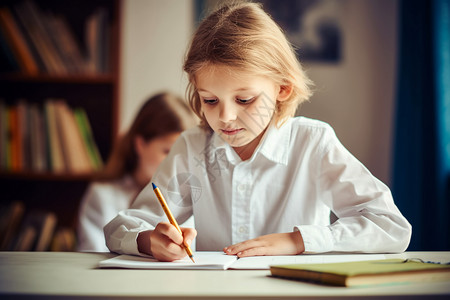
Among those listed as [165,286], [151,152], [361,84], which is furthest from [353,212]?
[361,84]

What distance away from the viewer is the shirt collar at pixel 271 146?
1.16 meters


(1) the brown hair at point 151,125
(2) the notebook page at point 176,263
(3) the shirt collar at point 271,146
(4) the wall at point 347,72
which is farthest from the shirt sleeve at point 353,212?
(4) the wall at point 347,72

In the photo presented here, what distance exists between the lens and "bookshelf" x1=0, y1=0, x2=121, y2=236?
2326mm

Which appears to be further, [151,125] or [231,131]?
[151,125]

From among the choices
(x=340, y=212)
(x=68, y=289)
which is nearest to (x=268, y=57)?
(x=340, y=212)

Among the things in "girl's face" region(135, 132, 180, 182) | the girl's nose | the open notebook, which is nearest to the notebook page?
the open notebook

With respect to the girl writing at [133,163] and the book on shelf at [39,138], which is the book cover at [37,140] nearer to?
the book on shelf at [39,138]

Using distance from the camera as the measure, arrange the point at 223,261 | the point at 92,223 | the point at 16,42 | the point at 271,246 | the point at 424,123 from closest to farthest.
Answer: the point at 223,261, the point at 271,246, the point at 92,223, the point at 424,123, the point at 16,42

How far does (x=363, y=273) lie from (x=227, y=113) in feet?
1.63

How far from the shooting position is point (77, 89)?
252 cm

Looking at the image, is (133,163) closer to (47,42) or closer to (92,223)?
(92,223)

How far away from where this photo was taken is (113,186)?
1.95 metres

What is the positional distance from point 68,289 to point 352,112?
77.3 inches

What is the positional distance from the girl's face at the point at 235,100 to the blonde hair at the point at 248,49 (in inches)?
0.9
